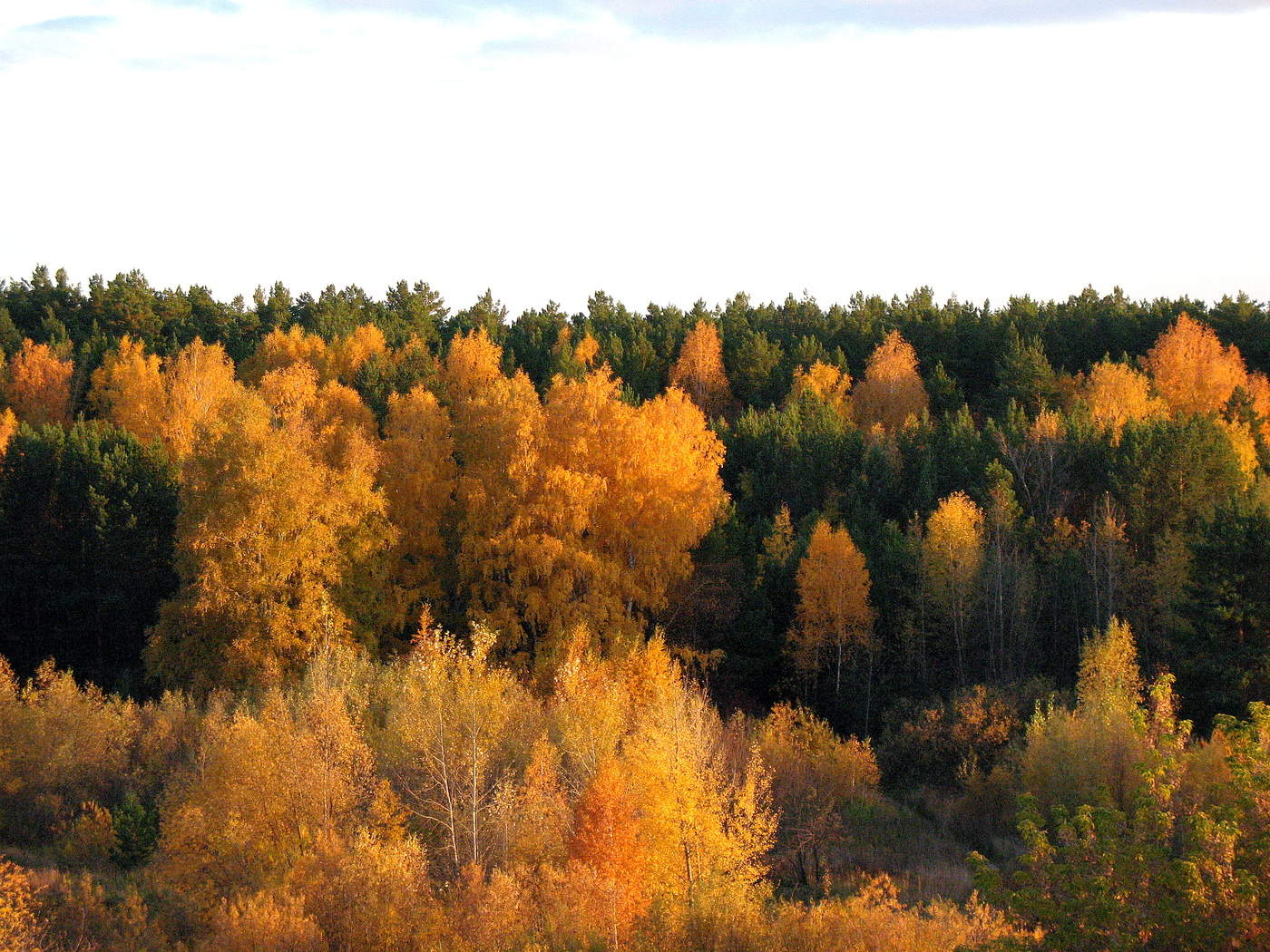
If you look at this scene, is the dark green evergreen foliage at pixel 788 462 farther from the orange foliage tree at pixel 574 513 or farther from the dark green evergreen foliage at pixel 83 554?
the dark green evergreen foliage at pixel 83 554

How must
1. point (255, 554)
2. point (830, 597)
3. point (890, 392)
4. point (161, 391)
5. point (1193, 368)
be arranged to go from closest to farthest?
point (255, 554), point (830, 597), point (161, 391), point (1193, 368), point (890, 392)

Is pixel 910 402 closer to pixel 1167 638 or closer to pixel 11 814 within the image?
pixel 1167 638

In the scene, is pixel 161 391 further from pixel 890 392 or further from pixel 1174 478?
pixel 1174 478

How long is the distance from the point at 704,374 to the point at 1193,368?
30.7 metres

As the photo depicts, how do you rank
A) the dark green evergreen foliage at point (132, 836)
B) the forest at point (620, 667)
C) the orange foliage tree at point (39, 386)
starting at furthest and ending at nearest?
the orange foliage tree at point (39, 386), the dark green evergreen foliage at point (132, 836), the forest at point (620, 667)

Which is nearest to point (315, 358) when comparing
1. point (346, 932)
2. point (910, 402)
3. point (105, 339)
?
point (105, 339)

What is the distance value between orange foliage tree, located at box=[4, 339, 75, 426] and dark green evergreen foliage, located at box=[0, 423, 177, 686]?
24805 millimetres

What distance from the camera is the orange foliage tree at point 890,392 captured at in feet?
251

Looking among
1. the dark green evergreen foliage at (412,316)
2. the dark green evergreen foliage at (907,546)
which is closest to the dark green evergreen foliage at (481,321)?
the dark green evergreen foliage at (412,316)

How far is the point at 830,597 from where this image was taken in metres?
47.0

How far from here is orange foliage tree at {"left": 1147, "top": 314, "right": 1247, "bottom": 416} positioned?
71750mm

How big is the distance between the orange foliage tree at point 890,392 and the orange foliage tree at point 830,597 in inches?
1084

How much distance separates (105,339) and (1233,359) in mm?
73988

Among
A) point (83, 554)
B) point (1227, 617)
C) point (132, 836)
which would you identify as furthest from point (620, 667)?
point (83, 554)
